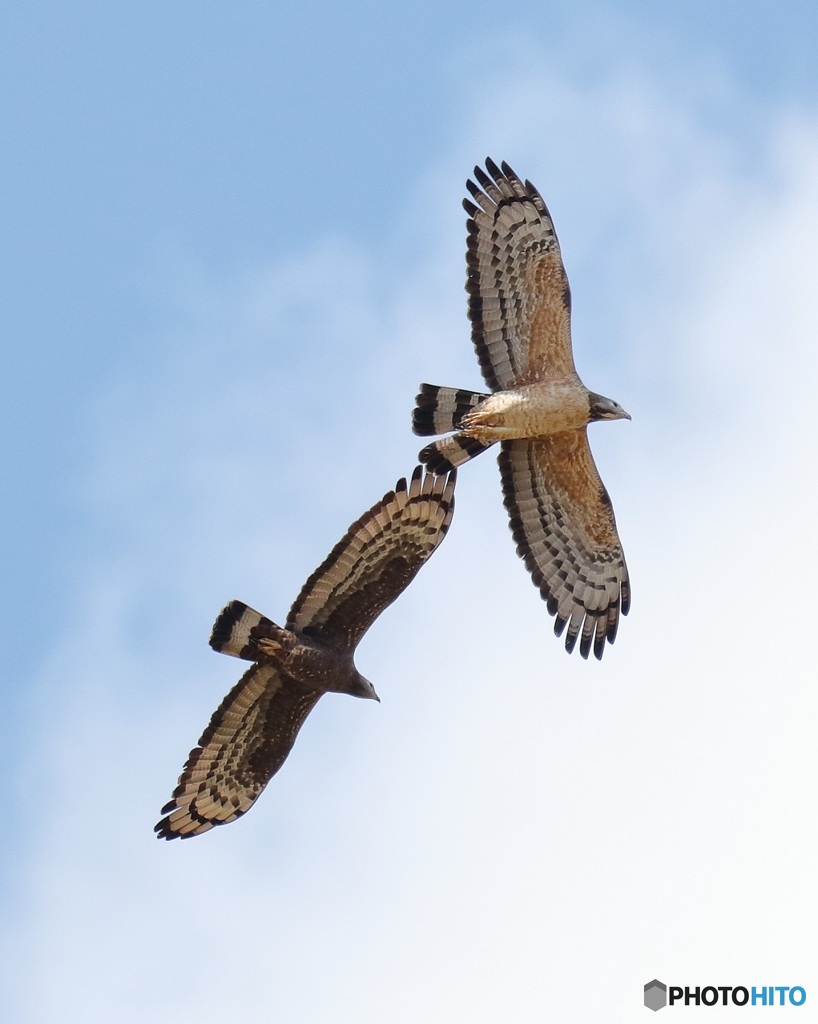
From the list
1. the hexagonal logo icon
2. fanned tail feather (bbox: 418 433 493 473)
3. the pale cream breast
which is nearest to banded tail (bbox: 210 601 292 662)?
fanned tail feather (bbox: 418 433 493 473)

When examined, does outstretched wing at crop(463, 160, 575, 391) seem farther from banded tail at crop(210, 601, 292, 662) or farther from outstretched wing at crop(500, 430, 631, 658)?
banded tail at crop(210, 601, 292, 662)

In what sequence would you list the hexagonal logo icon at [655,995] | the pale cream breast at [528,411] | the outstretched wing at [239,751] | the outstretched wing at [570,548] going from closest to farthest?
the outstretched wing at [239,751] < the pale cream breast at [528,411] < the outstretched wing at [570,548] < the hexagonal logo icon at [655,995]

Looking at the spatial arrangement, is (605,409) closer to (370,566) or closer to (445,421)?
(445,421)

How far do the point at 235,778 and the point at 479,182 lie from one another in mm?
4888

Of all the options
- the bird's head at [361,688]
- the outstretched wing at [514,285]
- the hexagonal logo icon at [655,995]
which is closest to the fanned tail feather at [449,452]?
the outstretched wing at [514,285]

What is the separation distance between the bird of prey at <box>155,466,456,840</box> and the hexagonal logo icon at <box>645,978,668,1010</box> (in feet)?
13.1

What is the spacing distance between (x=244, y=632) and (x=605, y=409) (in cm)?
317

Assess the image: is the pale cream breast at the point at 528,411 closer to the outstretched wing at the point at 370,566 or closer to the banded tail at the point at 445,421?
the banded tail at the point at 445,421

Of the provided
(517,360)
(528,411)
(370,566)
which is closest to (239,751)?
(370,566)

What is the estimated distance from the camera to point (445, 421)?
15484 millimetres

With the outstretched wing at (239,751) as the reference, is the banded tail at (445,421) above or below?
above

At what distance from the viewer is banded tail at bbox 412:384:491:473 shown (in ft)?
50.3

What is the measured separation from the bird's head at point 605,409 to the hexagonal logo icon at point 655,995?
5.02 m

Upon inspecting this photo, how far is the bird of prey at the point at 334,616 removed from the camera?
14836mm
